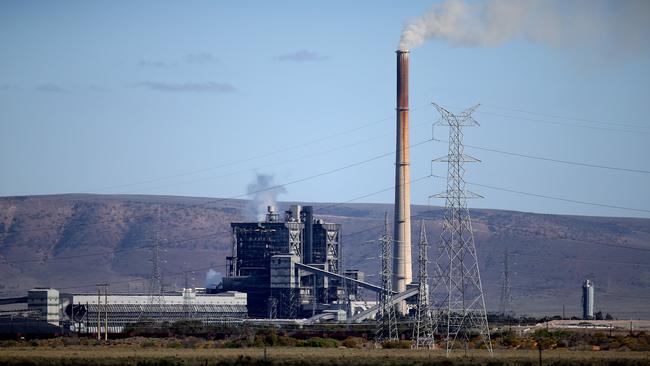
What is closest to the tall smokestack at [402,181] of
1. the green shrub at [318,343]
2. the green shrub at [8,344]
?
the green shrub at [318,343]

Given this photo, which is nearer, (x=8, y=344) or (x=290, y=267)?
(x=8, y=344)

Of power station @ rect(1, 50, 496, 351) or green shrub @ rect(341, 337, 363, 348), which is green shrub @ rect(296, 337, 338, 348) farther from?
power station @ rect(1, 50, 496, 351)

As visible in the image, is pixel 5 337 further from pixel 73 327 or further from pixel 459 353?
pixel 459 353

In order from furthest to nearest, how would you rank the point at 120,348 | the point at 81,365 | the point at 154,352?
1. the point at 120,348
2. the point at 154,352
3. the point at 81,365

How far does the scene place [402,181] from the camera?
12962 centimetres

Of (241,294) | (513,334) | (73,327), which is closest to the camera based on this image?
(513,334)

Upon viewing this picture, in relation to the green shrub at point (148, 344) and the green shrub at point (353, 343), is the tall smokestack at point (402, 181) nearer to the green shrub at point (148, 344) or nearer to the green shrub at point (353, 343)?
the green shrub at point (353, 343)

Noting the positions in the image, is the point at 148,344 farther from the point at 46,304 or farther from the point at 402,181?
the point at 402,181

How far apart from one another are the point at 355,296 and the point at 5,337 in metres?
45.9

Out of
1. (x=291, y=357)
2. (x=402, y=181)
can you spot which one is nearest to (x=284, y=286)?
(x=402, y=181)

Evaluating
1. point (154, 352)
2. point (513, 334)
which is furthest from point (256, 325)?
point (154, 352)

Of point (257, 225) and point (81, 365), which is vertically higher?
point (257, 225)

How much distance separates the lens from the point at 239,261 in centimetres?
14225

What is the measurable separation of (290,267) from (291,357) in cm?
5910
